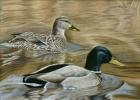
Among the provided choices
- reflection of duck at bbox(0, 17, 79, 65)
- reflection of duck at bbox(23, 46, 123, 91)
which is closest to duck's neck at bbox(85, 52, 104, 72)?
reflection of duck at bbox(23, 46, 123, 91)

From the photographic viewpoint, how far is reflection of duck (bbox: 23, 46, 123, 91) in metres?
1.89

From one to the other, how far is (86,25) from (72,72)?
0.81ft

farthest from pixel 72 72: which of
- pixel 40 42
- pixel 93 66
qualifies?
pixel 40 42

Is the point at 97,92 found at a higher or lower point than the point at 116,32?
lower

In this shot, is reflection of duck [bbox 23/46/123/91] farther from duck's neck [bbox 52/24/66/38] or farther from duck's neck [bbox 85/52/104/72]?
duck's neck [bbox 52/24/66/38]

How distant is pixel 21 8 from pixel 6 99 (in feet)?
1.48

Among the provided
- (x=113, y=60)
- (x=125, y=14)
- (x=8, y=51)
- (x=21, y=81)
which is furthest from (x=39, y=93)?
(x=125, y=14)

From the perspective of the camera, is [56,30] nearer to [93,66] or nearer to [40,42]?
[40,42]

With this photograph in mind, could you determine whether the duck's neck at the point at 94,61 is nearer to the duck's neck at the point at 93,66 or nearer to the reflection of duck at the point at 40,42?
the duck's neck at the point at 93,66

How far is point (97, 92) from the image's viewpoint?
74.1 inches

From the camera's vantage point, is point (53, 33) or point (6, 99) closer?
point (6, 99)

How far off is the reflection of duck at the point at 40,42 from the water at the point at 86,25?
0.09 feet

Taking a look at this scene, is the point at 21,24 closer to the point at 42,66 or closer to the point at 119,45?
the point at 42,66

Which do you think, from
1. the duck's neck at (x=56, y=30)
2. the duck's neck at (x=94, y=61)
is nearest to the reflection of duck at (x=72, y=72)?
the duck's neck at (x=94, y=61)
